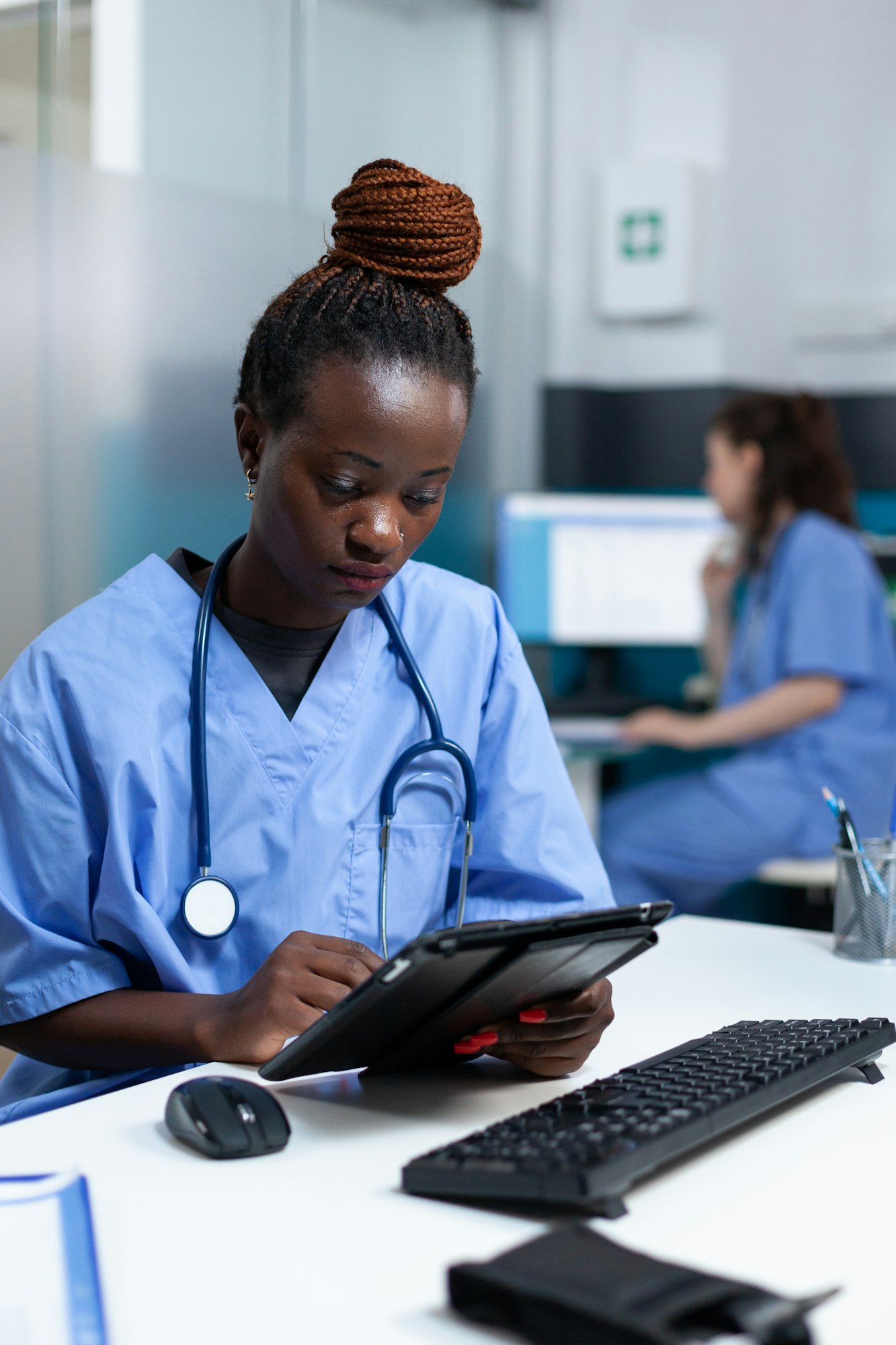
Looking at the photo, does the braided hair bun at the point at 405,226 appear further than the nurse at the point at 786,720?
No

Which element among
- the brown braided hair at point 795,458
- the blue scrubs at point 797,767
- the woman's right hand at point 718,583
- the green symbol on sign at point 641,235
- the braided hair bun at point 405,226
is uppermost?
the green symbol on sign at point 641,235

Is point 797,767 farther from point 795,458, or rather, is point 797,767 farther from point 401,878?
point 401,878

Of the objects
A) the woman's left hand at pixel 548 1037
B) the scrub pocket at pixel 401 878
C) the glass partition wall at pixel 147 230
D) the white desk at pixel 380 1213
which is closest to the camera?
the white desk at pixel 380 1213

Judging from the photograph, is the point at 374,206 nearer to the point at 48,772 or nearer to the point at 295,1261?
the point at 48,772

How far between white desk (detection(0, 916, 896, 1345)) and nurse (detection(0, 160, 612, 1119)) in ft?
0.35

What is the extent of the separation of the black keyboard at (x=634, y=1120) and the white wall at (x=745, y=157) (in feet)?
8.76

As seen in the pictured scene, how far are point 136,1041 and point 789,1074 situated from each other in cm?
43

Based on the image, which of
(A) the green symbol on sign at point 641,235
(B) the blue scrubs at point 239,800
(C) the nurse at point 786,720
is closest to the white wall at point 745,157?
(A) the green symbol on sign at point 641,235

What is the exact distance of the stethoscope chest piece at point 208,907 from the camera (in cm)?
100

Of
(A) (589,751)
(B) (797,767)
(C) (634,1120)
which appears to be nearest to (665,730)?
(A) (589,751)

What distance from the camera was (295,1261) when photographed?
62 cm

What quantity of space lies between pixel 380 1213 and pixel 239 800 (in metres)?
0.43

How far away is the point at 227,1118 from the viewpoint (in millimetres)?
732

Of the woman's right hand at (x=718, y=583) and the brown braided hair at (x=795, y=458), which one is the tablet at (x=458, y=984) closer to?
the brown braided hair at (x=795, y=458)
